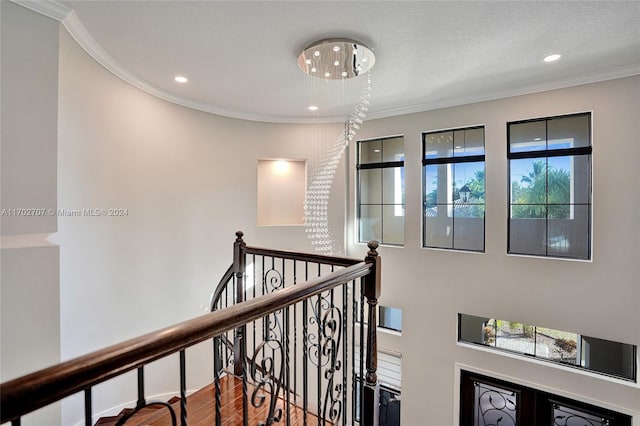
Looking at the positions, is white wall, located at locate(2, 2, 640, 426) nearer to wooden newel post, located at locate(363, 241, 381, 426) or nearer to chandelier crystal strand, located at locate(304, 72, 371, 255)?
chandelier crystal strand, located at locate(304, 72, 371, 255)

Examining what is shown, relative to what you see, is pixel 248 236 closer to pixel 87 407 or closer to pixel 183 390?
pixel 183 390

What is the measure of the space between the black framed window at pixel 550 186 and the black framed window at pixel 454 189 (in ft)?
1.27

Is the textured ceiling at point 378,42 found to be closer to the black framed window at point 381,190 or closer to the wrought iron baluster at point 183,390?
the black framed window at point 381,190

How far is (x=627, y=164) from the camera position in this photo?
3.24m

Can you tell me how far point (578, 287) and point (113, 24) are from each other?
208 inches

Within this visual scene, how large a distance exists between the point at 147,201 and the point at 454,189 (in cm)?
407

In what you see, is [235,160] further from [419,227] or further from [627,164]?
[627,164]

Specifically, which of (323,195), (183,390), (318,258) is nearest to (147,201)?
(318,258)

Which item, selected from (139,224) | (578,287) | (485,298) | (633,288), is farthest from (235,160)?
(633,288)

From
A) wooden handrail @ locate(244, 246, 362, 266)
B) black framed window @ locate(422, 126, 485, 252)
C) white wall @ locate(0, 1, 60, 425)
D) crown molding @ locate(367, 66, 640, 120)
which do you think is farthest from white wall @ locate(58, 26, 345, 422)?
wooden handrail @ locate(244, 246, 362, 266)

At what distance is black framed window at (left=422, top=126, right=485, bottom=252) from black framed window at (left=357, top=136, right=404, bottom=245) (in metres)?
0.42

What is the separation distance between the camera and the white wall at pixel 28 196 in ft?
6.31

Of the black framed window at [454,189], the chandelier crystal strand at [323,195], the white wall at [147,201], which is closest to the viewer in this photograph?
the white wall at [147,201]

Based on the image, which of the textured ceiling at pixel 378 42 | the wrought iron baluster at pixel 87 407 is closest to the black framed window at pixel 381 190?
the textured ceiling at pixel 378 42
